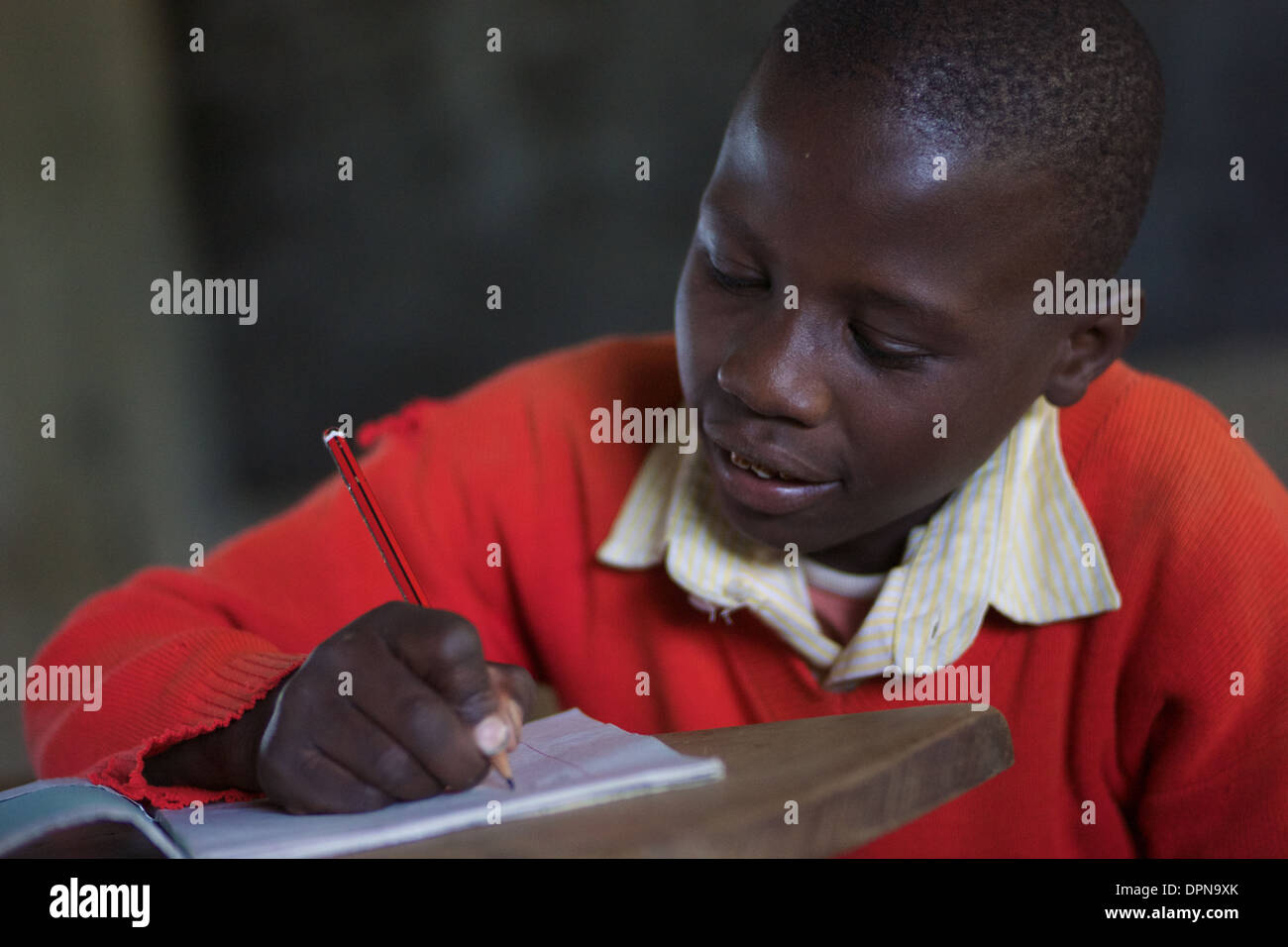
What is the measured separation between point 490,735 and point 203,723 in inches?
8.3

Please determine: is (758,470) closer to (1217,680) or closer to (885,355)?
(885,355)

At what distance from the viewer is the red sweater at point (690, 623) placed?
2.88ft

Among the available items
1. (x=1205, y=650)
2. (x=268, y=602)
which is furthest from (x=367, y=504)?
(x=1205, y=650)

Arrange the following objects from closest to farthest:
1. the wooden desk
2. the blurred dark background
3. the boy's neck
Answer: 1. the wooden desk
2. the boy's neck
3. the blurred dark background

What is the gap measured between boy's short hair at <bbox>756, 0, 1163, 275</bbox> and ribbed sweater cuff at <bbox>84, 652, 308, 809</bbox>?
0.48 metres

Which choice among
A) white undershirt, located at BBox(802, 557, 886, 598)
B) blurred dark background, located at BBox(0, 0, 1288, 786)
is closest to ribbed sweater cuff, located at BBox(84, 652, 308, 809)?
white undershirt, located at BBox(802, 557, 886, 598)

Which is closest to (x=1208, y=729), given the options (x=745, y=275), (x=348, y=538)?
(x=745, y=275)

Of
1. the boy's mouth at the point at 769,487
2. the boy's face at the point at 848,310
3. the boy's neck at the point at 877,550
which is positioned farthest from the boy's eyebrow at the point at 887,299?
the boy's neck at the point at 877,550

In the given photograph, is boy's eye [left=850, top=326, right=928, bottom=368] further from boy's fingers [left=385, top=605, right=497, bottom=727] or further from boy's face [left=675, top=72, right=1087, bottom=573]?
boy's fingers [left=385, top=605, right=497, bottom=727]

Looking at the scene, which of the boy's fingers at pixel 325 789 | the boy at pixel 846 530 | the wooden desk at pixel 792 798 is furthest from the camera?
the boy at pixel 846 530

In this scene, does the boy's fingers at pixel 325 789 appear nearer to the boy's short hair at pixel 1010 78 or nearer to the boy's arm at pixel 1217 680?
the boy's short hair at pixel 1010 78

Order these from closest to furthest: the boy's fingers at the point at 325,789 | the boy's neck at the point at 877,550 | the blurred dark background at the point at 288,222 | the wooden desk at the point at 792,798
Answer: the wooden desk at the point at 792,798, the boy's fingers at the point at 325,789, the boy's neck at the point at 877,550, the blurred dark background at the point at 288,222

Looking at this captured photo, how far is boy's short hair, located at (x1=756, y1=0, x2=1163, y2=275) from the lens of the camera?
2.50ft

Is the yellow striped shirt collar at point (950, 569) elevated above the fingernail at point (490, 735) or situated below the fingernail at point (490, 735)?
above
